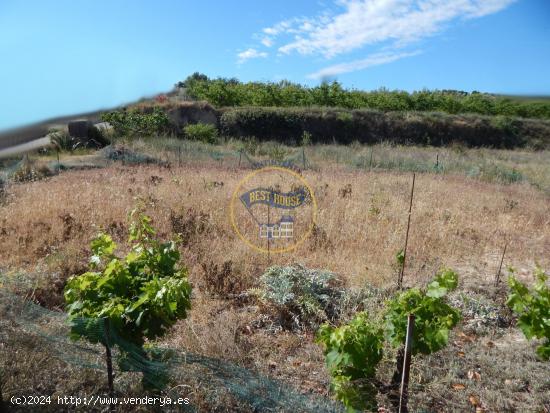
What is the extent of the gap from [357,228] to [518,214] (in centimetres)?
414

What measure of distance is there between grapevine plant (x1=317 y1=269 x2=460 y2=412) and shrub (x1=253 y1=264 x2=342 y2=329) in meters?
1.35

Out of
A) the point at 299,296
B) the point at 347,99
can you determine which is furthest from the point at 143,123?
the point at 299,296

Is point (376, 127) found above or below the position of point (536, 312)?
above

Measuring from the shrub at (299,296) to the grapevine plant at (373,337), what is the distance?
1346 mm

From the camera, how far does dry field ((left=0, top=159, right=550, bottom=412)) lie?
11.1 feet

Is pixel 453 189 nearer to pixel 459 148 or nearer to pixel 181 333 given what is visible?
pixel 181 333

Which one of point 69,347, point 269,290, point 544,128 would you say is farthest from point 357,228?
point 544,128

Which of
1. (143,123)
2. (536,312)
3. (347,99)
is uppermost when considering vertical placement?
(347,99)

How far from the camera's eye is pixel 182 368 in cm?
302

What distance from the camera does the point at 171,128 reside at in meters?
22.1

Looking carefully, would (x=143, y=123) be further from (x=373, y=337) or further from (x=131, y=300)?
(x=373, y=337)

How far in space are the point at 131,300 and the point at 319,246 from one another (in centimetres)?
367

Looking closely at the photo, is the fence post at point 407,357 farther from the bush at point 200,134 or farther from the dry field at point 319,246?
the bush at point 200,134

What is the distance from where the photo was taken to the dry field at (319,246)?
11.1 ft
